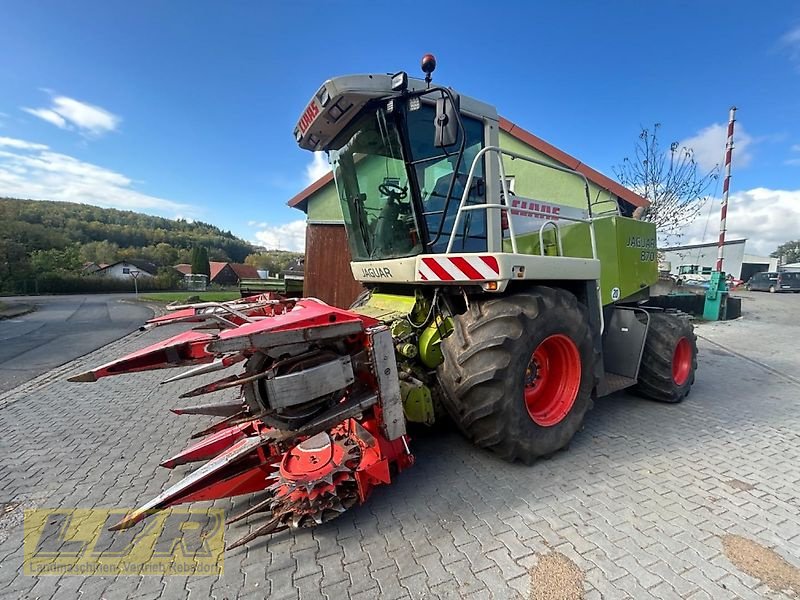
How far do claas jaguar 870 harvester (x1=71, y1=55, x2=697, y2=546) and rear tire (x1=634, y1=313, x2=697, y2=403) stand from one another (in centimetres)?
37

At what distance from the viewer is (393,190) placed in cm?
331

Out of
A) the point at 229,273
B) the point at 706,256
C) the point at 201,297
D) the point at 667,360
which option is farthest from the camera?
the point at 229,273

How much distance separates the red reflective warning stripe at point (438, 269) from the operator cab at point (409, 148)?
0.50 ft

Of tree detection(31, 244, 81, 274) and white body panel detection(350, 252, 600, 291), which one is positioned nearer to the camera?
white body panel detection(350, 252, 600, 291)

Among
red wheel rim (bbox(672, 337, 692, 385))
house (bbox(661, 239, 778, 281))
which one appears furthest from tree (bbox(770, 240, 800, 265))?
red wheel rim (bbox(672, 337, 692, 385))

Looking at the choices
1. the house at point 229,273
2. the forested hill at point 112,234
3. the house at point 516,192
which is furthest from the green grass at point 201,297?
the house at point 229,273

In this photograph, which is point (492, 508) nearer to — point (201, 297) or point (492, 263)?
point (492, 263)

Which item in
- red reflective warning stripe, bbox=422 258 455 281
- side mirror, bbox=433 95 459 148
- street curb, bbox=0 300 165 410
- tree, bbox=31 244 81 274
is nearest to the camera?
side mirror, bbox=433 95 459 148

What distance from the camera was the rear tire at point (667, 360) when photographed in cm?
434

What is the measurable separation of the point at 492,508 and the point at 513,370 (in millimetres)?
905

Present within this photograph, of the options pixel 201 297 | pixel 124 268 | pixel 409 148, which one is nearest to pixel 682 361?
pixel 409 148

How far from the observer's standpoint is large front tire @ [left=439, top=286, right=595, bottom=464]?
263cm
